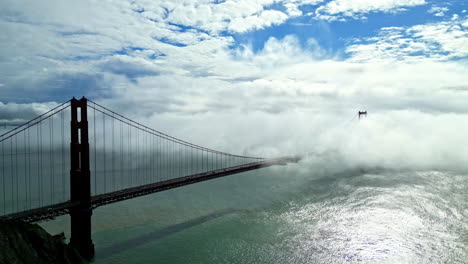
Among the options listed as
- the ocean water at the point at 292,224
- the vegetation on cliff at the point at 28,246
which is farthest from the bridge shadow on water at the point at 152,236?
the vegetation on cliff at the point at 28,246

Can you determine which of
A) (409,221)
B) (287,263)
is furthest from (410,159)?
(287,263)

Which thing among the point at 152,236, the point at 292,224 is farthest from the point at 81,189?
the point at 292,224

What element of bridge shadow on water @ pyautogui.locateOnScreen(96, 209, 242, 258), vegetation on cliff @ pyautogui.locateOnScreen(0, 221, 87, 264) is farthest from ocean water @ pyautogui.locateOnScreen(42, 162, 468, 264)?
vegetation on cliff @ pyautogui.locateOnScreen(0, 221, 87, 264)

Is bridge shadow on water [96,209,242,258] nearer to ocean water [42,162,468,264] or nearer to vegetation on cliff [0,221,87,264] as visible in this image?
ocean water [42,162,468,264]

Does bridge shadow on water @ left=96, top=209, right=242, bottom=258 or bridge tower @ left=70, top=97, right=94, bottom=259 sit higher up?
bridge tower @ left=70, top=97, right=94, bottom=259

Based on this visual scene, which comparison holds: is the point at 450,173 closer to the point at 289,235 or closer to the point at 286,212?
the point at 286,212

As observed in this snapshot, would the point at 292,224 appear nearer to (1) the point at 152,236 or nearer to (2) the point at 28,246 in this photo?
(1) the point at 152,236

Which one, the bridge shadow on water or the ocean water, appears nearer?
the ocean water
